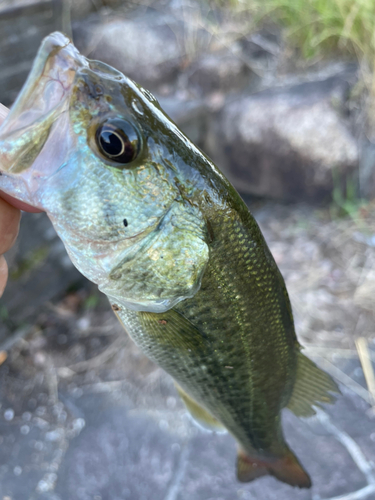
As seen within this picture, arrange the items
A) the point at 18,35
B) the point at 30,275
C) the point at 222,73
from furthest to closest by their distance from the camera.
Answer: the point at 222,73, the point at 18,35, the point at 30,275

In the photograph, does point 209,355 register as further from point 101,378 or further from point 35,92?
point 101,378

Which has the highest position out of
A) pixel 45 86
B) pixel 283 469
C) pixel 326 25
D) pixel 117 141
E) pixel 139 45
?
pixel 45 86

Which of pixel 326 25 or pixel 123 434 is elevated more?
pixel 326 25

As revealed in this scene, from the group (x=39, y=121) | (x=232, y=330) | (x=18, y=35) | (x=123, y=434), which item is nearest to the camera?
(x=39, y=121)

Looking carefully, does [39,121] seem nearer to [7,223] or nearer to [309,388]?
[7,223]

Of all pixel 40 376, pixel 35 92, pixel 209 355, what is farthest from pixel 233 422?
pixel 40 376

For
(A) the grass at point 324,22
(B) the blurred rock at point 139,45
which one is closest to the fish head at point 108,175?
(A) the grass at point 324,22

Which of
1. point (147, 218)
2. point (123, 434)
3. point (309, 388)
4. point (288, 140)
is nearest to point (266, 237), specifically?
point (288, 140)
